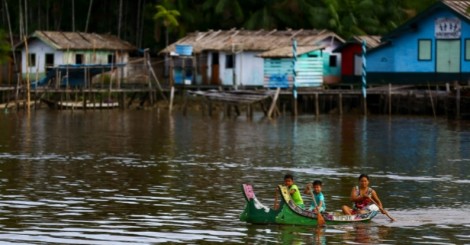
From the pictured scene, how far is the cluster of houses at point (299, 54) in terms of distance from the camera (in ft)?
195

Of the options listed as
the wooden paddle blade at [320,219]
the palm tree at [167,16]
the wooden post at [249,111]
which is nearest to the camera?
the wooden paddle blade at [320,219]

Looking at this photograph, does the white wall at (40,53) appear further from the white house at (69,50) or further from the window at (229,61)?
the window at (229,61)

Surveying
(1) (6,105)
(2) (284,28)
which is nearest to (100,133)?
(1) (6,105)

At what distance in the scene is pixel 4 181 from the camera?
97.1 ft

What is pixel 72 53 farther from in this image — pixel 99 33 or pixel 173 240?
pixel 173 240

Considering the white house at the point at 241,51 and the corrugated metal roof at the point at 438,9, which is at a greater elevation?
the corrugated metal roof at the point at 438,9

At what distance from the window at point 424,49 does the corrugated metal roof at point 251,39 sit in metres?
4.82

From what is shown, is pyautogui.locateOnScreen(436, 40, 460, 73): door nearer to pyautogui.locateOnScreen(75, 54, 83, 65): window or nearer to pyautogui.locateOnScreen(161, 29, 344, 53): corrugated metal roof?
pyautogui.locateOnScreen(161, 29, 344, 53): corrugated metal roof

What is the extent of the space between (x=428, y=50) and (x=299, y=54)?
6.50 metres

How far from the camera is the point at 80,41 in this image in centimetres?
6912

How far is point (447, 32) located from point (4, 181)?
34.4m

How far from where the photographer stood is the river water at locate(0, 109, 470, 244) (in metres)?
22.0

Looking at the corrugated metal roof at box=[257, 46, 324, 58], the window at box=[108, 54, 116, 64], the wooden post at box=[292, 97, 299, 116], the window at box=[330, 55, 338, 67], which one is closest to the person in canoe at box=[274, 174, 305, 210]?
the wooden post at box=[292, 97, 299, 116]

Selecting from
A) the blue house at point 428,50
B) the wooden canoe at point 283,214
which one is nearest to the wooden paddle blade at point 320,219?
the wooden canoe at point 283,214
